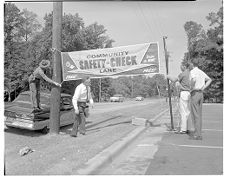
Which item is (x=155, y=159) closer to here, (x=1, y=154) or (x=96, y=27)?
(x=1, y=154)

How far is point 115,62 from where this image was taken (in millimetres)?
8781

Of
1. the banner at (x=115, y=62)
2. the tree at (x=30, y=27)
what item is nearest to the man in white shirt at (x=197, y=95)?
the banner at (x=115, y=62)

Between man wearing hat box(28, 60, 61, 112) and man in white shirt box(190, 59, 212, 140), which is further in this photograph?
man wearing hat box(28, 60, 61, 112)

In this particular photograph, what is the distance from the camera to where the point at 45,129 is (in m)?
8.21

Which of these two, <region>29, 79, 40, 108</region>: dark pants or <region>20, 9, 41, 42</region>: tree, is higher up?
<region>20, 9, 41, 42</region>: tree

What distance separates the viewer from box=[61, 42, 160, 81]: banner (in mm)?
8773

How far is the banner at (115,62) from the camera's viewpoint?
8773 millimetres

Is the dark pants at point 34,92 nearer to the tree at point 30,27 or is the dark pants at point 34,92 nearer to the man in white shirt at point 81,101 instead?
the man in white shirt at point 81,101

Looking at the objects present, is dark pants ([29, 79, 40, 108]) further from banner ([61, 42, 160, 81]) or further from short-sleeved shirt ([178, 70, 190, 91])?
short-sleeved shirt ([178, 70, 190, 91])

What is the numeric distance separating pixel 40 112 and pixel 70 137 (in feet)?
4.11

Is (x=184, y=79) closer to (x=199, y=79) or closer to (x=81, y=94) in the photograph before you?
(x=199, y=79)

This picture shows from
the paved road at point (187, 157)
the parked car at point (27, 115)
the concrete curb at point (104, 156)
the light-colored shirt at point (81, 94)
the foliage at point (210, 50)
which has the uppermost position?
the foliage at point (210, 50)

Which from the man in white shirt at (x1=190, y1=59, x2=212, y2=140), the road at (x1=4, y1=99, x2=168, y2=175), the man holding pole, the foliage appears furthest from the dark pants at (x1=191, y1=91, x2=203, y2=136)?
the foliage

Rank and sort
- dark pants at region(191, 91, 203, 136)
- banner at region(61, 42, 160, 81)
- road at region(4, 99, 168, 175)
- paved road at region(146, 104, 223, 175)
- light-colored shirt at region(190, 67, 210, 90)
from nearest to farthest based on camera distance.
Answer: road at region(4, 99, 168, 175)
paved road at region(146, 104, 223, 175)
dark pants at region(191, 91, 203, 136)
light-colored shirt at region(190, 67, 210, 90)
banner at region(61, 42, 160, 81)
